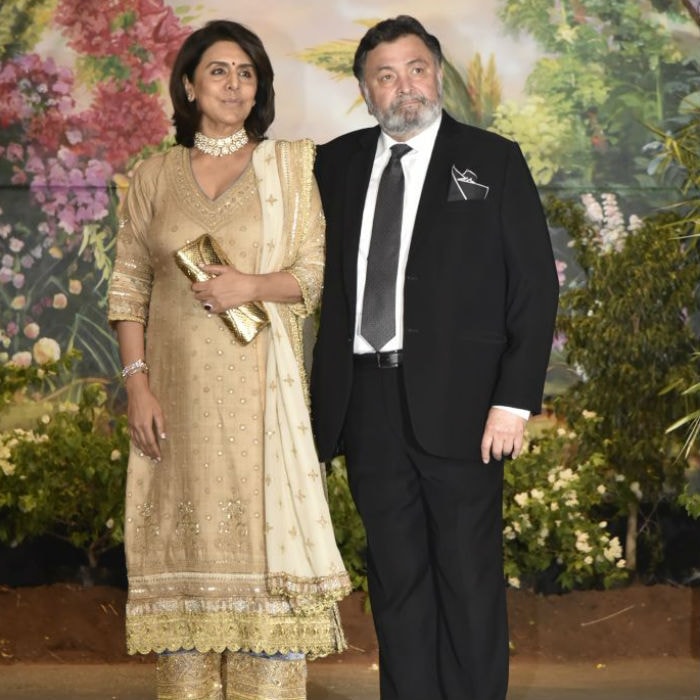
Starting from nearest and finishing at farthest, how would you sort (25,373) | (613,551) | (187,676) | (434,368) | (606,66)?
1. (434,368)
2. (187,676)
3. (613,551)
4. (25,373)
5. (606,66)

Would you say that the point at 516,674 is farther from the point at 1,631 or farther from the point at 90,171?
the point at 90,171

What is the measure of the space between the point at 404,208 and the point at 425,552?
2.61 feet

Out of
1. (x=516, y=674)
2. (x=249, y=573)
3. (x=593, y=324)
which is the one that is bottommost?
(x=516, y=674)

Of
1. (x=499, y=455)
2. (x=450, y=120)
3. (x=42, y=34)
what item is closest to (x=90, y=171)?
(x=42, y=34)

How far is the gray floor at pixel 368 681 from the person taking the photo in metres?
4.29

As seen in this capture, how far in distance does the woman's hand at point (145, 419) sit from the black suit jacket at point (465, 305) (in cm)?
39

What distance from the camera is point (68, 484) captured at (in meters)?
5.07

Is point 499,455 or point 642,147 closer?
point 499,455

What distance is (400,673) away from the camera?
10.6 ft

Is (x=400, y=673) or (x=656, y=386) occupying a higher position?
(x=656, y=386)

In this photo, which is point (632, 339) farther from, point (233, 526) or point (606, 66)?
point (233, 526)

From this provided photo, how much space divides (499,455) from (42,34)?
313 centimetres

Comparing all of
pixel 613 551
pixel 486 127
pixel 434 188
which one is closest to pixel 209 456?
pixel 434 188

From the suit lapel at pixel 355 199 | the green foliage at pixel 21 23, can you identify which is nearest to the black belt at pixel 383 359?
the suit lapel at pixel 355 199
